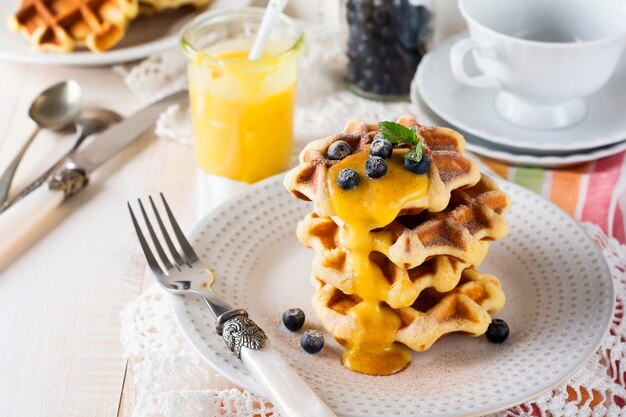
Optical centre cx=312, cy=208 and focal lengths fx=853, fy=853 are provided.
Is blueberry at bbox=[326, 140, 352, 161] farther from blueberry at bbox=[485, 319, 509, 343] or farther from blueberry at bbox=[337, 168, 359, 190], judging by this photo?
blueberry at bbox=[485, 319, 509, 343]

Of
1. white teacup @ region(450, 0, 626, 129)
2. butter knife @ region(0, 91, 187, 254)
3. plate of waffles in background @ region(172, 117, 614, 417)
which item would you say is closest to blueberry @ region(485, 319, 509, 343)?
plate of waffles in background @ region(172, 117, 614, 417)

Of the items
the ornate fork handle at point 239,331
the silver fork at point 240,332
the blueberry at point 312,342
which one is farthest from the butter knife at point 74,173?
the blueberry at point 312,342

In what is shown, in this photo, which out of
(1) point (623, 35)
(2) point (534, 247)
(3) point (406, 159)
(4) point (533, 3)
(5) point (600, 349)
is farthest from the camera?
(4) point (533, 3)

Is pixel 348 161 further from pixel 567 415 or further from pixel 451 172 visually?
pixel 567 415

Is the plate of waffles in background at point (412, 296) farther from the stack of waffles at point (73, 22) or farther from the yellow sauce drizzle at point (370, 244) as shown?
the stack of waffles at point (73, 22)

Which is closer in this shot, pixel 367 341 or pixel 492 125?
pixel 367 341

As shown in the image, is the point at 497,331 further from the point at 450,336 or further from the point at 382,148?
the point at 382,148

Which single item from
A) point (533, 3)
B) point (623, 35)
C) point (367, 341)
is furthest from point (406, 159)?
point (533, 3)
